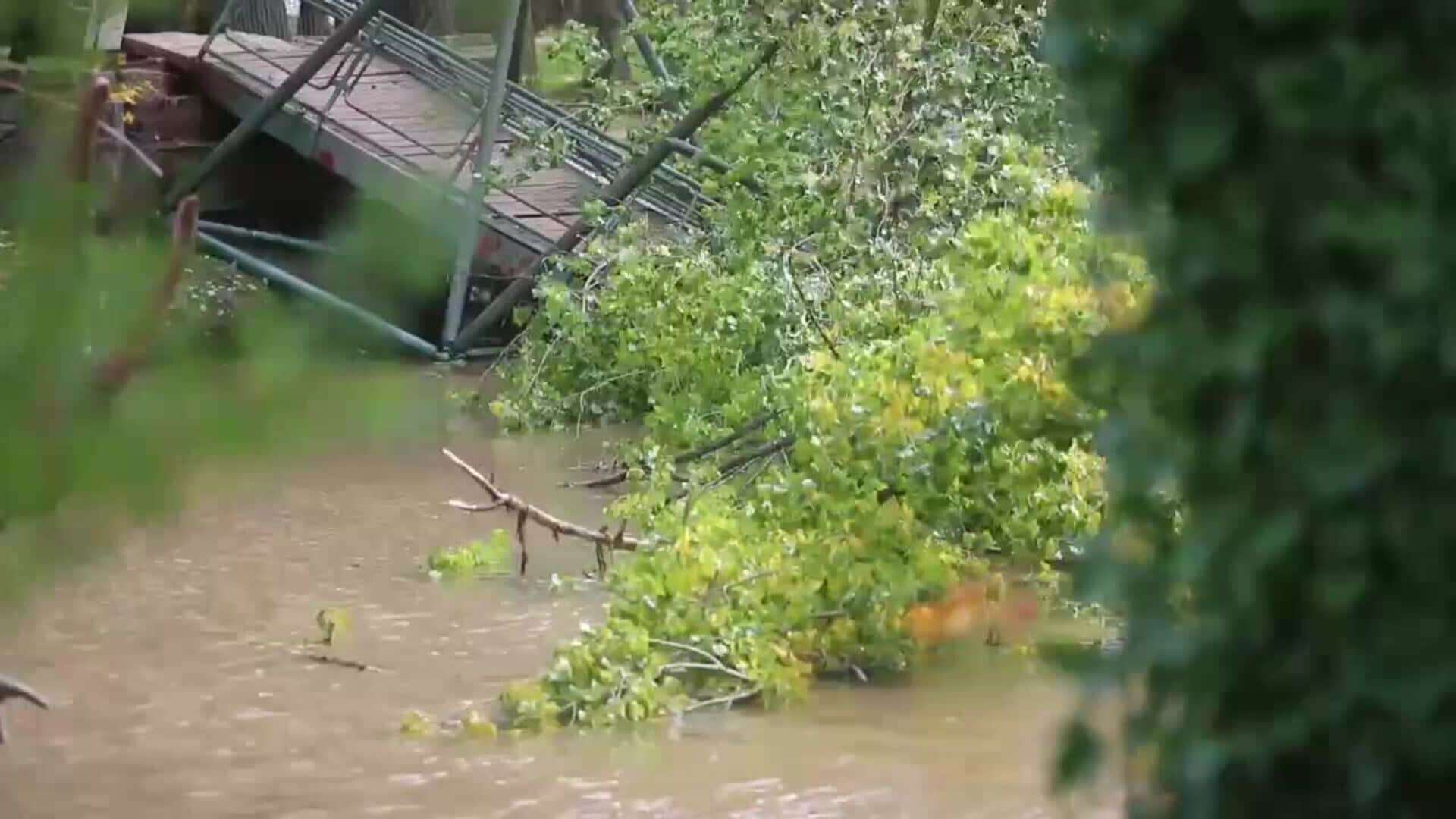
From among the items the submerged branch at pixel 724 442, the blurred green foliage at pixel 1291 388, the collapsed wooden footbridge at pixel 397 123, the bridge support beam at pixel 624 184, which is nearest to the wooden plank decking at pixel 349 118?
the collapsed wooden footbridge at pixel 397 123

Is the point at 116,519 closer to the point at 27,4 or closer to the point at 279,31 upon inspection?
the point at 27,4

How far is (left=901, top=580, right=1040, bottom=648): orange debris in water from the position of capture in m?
7.59

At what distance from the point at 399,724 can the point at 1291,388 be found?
17.8 feet

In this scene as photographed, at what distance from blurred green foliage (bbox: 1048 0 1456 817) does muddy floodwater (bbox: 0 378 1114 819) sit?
3.30 metres

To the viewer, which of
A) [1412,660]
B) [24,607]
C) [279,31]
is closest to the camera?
[1412,660]

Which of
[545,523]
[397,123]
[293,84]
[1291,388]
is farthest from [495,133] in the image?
[1291,388]

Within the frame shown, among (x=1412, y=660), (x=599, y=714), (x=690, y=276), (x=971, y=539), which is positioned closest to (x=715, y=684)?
(x=599, y=714)

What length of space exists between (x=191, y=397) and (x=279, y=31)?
18288mm

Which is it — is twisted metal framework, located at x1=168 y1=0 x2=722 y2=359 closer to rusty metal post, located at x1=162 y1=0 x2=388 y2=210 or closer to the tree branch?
rusty metal post, located at x1=162 y1=0 x2=388 y2=210

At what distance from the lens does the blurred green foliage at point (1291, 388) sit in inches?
75.9

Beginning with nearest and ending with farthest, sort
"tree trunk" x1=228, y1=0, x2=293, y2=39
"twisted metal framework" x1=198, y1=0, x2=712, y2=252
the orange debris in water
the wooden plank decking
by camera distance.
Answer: the orange debris in water, "twisted metal framework" x1=198, y1=0, x2=712, y2=252, the wooden plank decking, "tree trunk" x1=228, y1=0, x2=293, y2=39

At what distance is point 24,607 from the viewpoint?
2.85m

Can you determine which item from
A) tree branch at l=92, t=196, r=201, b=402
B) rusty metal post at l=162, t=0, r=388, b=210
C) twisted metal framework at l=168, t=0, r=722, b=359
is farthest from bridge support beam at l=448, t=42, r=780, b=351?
tree branch at l=92, t=196, r=201, b=402

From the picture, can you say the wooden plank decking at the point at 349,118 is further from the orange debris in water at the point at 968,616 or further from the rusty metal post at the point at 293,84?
the orange debris in water at the point at 968,616
